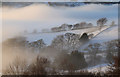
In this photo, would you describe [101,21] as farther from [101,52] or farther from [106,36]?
[101,52]

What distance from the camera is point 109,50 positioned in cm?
266

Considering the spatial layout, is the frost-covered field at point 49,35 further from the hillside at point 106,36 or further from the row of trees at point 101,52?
the row of trees at point 101,52

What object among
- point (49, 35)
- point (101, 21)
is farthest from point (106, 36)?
point (49, 35)

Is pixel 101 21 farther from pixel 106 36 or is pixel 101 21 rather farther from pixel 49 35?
pixel 49 35

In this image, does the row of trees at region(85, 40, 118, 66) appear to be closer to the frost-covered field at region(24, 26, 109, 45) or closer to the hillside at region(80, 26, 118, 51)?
the hillside at region(80, 26, 118, 51)

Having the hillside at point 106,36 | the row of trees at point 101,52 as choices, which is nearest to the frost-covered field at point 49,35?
the hillside at point 106,36

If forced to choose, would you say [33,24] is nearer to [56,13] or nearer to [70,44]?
[56,13]

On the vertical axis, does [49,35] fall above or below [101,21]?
below

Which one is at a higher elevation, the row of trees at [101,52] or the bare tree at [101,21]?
the bare tree at [101,21]

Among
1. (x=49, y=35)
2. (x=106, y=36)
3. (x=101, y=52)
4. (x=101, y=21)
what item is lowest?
(x=101, y=52)

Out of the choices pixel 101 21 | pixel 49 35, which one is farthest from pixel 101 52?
pixel 49 35

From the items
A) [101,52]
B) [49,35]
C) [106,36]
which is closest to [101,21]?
[106,36]

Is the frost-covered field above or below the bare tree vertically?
below

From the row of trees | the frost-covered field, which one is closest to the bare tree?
the frost-covered field
